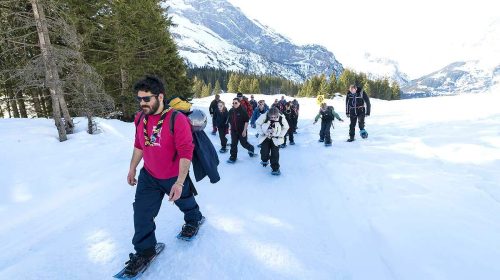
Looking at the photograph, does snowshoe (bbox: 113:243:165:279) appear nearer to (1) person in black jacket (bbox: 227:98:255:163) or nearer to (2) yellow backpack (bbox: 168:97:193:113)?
(2) yellow backpack (bbox: 168:97:193:113)

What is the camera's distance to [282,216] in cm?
551

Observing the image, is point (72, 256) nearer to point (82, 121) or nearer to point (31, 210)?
point (31, 210)

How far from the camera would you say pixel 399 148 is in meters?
9.54

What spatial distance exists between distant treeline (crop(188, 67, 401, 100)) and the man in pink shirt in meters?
48.4

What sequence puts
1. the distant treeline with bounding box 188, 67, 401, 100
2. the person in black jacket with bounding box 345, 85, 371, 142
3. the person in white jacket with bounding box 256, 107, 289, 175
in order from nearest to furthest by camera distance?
1. the person in white jacket with bounding box 256, 107, 289, 175
2. the person in black jacket with bounding box 345, 85, 371, 142
3. the distant treeline with bounding box 188, 67, 401, 100

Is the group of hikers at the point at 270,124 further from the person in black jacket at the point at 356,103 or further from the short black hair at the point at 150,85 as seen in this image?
the short black hair at the point at 150,85

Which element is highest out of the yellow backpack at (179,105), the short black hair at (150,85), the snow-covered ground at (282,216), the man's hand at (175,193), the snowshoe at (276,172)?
the short black hair at (150,85)

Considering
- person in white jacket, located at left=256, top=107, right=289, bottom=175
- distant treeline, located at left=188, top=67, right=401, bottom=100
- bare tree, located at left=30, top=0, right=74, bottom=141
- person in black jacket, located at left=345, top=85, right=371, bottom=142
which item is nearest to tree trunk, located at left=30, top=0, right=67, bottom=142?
bare tree, located at left=30, top=0, right=74, bottom=141

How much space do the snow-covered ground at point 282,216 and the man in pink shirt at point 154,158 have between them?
427 millimetres

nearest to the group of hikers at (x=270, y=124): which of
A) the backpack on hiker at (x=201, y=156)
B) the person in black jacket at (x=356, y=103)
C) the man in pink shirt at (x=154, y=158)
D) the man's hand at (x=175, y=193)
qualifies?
the person in black jacket at (x=356, y=103)

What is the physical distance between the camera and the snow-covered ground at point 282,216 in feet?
12.8

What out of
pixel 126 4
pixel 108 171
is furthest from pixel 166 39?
pixel 108 171

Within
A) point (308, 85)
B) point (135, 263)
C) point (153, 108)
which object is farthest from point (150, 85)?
point (308, 85)

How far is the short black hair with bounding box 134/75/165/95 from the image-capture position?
3479 mm
